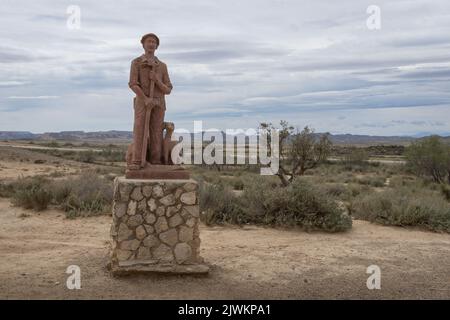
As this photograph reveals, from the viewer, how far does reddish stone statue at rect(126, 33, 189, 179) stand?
21.3 ft

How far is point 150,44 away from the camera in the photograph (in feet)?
21.3

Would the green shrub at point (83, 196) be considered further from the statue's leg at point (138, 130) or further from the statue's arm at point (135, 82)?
the statue's arm at point (135, 82)

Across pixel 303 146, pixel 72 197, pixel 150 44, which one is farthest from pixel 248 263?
pixel 303 146

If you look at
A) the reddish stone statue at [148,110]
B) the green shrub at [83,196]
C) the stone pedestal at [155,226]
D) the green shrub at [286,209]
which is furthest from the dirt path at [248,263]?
the reddish stone statue at [148,110]

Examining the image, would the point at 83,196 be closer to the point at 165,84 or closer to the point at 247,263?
the point at 247,263

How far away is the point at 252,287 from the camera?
20.2ft

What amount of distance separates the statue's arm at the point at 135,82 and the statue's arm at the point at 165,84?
0.26 m

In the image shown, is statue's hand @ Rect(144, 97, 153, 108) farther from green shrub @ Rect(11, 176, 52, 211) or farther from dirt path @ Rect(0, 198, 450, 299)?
green shrub @ Rect(11, 176, 52, 211)

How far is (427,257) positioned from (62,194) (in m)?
8.66

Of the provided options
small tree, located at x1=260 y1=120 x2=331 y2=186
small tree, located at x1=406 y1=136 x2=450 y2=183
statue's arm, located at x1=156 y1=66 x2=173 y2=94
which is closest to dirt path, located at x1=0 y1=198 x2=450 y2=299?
statue's arm, located at x1=156 y1=66 x2=173 y2=94

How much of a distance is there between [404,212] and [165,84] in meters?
6.83

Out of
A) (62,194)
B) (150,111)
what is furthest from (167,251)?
(62,194)
